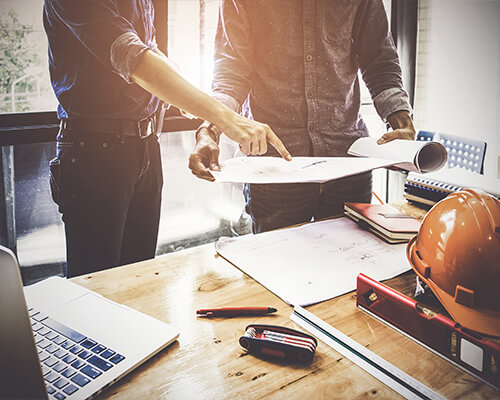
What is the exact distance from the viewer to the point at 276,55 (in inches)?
56.2

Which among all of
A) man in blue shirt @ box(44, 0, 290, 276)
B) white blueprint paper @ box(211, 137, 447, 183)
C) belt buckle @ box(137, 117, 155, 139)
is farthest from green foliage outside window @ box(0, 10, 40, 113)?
white blueprint paper @ box(211, 137, 447, 183)

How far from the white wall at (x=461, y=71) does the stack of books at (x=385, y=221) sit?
168 centimetres

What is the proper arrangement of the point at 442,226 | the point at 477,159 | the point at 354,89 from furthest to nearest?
1. the point at 477,159
2. the point at 354,89
3. the point at 442,226

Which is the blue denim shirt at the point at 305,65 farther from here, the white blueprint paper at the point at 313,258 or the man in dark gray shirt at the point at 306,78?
the white blueprint paper at the point at 313,258

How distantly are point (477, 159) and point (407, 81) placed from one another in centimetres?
108

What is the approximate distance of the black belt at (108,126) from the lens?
4.95 feet

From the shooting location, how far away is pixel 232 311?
82 centimetres

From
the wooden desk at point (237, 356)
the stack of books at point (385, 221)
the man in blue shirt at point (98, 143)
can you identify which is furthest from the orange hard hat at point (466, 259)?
the man in blue shirt at point (98, 143)

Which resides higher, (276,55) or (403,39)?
(403,39)

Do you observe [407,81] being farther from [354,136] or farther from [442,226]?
[442,226]

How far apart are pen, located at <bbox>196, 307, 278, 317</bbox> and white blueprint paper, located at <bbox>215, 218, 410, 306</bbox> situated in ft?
0.20

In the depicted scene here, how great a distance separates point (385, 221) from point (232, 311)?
532 millimetres

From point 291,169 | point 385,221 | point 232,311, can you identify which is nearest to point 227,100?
point 291,169

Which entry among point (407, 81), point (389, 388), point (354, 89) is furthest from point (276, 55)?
point (407, 81)
